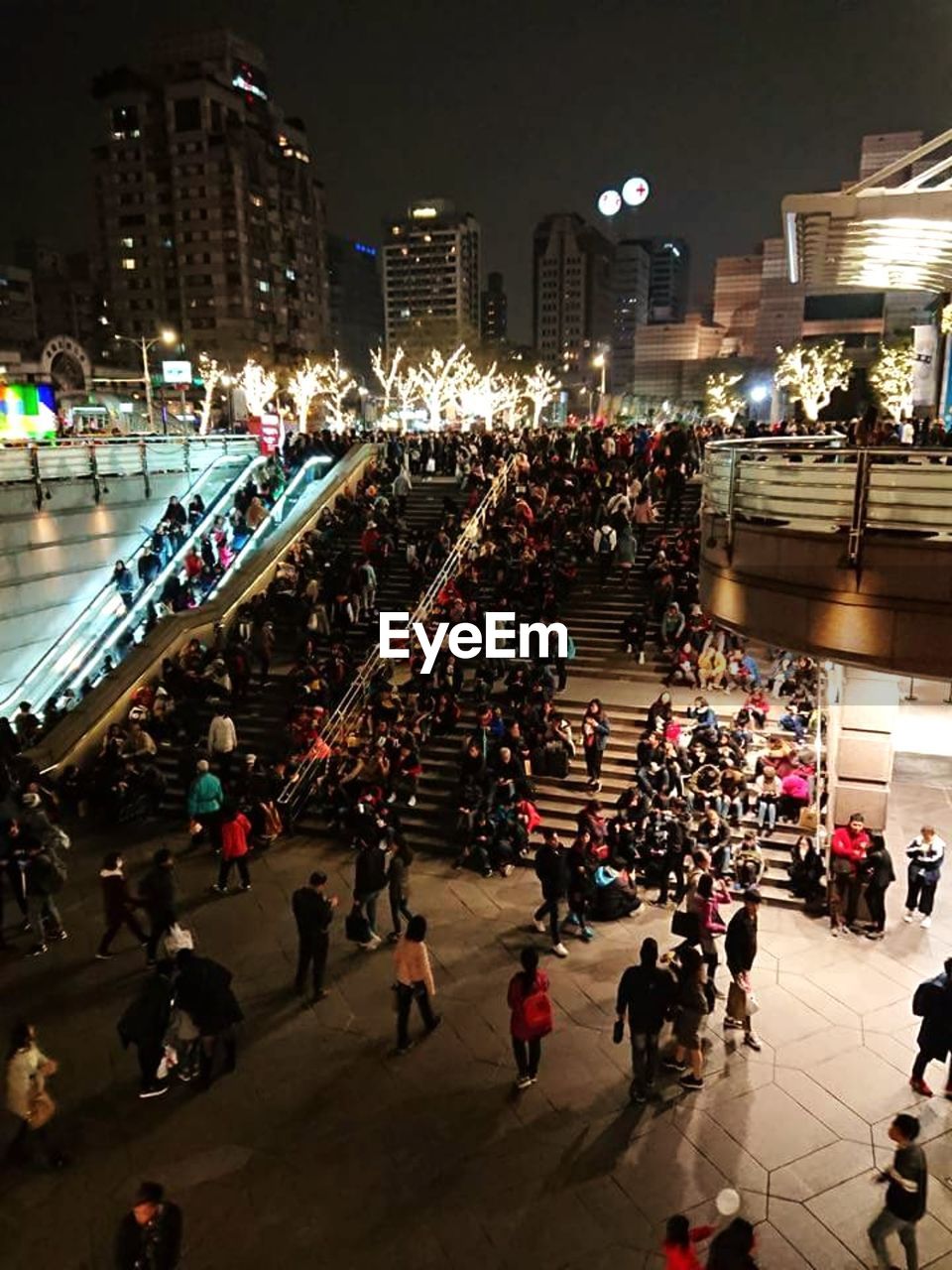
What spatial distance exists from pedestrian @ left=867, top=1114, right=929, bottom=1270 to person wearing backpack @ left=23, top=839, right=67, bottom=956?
935cm

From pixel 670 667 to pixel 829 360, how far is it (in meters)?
46.4

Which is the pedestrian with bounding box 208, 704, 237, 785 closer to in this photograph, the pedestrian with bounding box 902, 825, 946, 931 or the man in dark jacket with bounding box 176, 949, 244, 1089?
the man in dark jacket with bounding box 176, 949, 244, 1089

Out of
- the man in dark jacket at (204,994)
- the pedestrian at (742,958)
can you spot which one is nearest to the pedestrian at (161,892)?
the man in dark jacket at (204,994)

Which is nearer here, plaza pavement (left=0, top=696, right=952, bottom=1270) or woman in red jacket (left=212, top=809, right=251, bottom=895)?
plaza pavement (left=0, top=696, right=952, bottom=1270)

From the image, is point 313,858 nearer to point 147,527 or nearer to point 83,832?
point 83,832

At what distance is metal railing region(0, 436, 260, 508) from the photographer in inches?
740

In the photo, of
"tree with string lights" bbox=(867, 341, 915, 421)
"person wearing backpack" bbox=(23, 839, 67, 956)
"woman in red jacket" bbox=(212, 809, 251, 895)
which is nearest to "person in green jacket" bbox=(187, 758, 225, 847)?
"woman in red jacket" bbox=(212, 809, 251, 895)

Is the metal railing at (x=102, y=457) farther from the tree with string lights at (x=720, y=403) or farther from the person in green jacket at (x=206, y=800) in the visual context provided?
the tree with string lights at (x=720, y=403)

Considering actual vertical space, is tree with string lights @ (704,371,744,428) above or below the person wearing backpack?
above

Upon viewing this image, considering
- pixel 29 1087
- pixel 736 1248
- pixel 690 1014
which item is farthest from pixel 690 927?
pixel 29 1087

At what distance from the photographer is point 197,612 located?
19016 millimetres

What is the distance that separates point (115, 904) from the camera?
966cm

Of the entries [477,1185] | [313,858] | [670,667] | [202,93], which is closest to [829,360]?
[670,667]

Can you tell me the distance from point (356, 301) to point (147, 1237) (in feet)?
562
